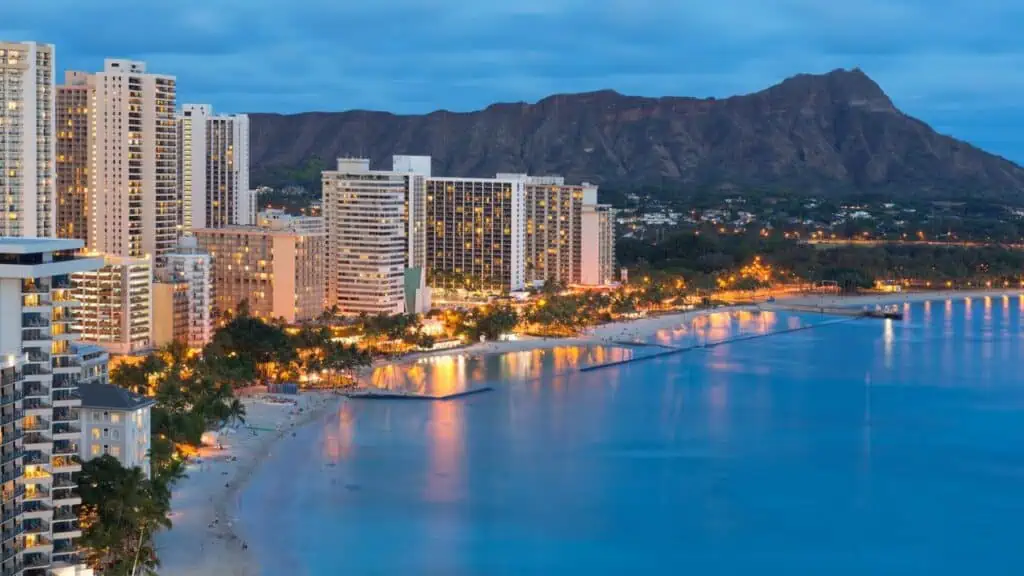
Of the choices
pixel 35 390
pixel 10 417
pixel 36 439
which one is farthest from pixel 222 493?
pixel 10 417

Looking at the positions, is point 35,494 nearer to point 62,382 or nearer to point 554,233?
point 62,382

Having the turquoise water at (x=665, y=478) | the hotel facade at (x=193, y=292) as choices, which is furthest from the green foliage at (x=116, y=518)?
the hotel facade at (x=193, y=292)

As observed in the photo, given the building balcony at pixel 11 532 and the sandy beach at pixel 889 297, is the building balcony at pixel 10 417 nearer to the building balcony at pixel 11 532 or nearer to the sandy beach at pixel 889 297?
the building balcony at pixel 11 532

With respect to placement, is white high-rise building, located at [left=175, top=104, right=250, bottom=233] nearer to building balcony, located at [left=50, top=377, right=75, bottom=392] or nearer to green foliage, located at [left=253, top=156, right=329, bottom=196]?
building balcony, located at [left=50, top=377, right=75, bottom=392]

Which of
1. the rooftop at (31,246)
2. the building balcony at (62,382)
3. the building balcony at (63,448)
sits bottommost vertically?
the building balcony at (63,448)

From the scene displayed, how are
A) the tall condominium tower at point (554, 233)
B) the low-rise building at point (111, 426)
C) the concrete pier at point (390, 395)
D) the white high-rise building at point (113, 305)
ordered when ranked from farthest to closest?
1. the tall condominium tower at point (554, 233)
2. the white high-rise building at point (113, 305)
3. the concrete pier at point (390, 395)
4. the low-rise building at point (111, 426)

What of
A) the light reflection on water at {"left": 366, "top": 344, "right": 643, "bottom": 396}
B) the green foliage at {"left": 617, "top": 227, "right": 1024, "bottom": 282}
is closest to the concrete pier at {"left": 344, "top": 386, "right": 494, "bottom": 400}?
the light reflection on water at {"left": 366, "top": 344, "right": 643, "bottom": 396}

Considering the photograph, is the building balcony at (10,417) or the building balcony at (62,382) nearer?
the building balcony at (10,417)
